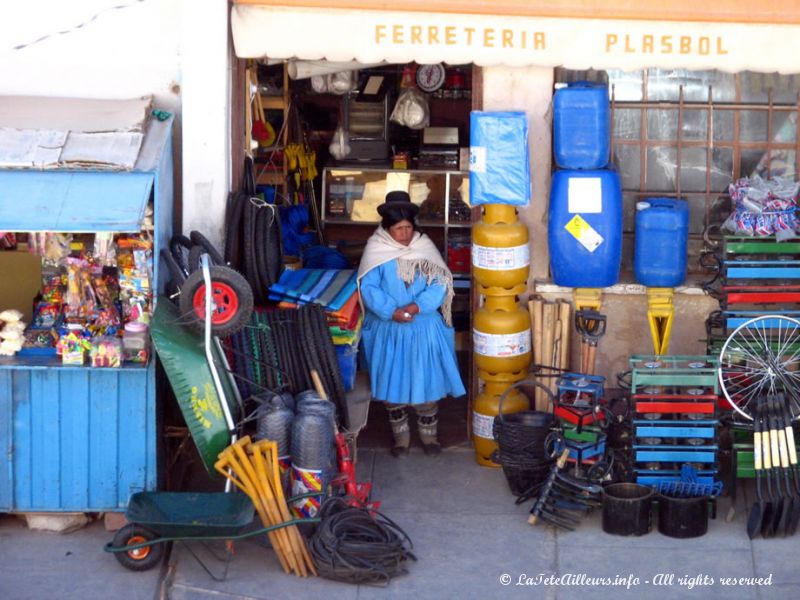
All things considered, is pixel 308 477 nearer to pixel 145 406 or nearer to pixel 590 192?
pixel 145 406

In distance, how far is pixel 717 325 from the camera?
8180 mm

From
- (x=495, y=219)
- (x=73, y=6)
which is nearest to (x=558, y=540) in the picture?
(x=495, y=219)

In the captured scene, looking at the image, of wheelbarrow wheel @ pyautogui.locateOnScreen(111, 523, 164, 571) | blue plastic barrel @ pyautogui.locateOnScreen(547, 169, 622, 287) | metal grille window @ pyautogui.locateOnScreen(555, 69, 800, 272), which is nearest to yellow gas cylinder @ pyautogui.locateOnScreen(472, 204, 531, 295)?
blue plastic barrel @ pyautogui.locateOnScreen(547, 169, 622, 287)

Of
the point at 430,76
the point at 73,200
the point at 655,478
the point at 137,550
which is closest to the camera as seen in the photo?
the point at 137,550

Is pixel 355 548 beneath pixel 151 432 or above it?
beneath

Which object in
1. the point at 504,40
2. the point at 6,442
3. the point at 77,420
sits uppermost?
the point at 504,40

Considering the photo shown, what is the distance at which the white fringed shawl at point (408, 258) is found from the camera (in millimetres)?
8539

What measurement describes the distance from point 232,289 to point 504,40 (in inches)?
96.5

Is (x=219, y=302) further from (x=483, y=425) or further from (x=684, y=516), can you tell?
(x=684, y=516)

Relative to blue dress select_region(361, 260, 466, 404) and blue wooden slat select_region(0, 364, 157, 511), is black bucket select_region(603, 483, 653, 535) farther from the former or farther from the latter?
blue wooden slat select_region(0, 364, 157, 511)

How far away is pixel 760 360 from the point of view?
7.93m

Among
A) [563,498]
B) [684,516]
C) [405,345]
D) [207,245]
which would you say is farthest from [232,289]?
[684,516]

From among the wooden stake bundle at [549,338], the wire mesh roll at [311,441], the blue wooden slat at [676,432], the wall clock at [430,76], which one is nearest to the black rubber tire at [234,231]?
the wire mesh roll at [311,441]

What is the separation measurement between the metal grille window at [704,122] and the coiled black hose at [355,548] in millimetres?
3378
